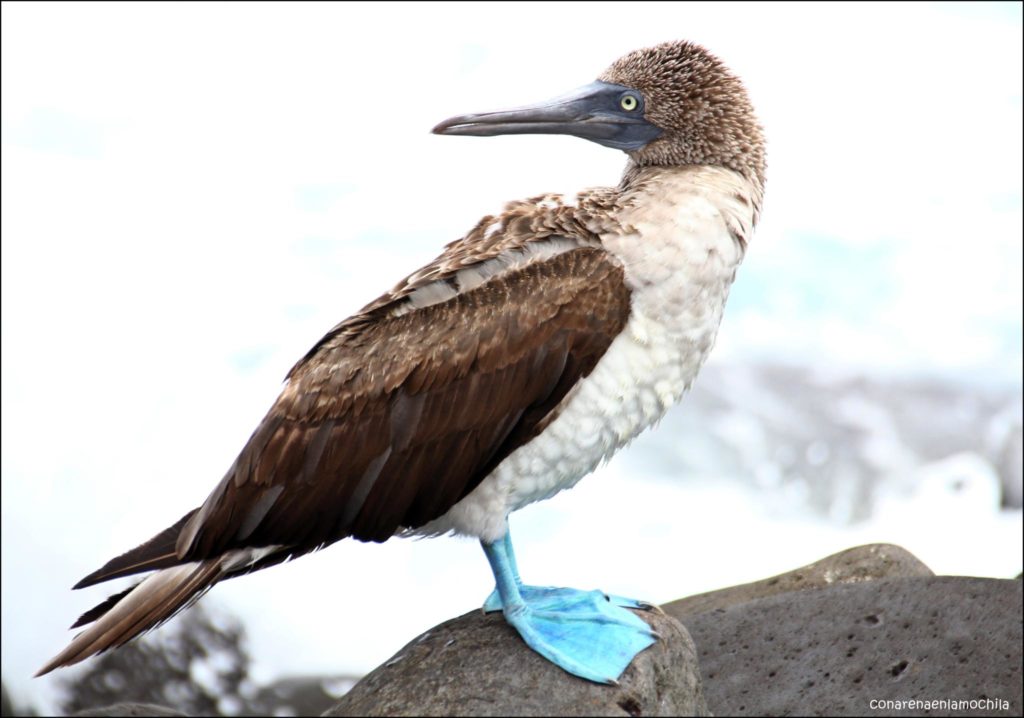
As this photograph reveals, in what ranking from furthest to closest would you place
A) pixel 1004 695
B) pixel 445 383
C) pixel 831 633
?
1. pixel 831 633
2. pixel 1004 695
3. pixel 445 383

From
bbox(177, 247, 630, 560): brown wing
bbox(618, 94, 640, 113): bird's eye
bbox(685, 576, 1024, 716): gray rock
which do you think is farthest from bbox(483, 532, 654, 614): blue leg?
bbox(618, 94, 640, 113): bird's eye

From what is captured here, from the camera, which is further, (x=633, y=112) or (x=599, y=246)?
(x=633, y=112)

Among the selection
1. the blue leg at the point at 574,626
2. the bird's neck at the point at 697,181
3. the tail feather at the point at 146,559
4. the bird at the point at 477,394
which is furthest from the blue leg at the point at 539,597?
the bird's neck at the point at 697,181

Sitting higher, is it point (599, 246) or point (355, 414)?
point (599, 246)

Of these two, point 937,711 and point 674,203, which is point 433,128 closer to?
point 674,203

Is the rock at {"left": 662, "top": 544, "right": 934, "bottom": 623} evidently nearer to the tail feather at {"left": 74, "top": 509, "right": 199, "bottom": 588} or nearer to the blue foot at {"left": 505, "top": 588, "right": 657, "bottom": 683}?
the blue foot at {"left": 505, "top": 588, "right": 657, "bottom": 683}

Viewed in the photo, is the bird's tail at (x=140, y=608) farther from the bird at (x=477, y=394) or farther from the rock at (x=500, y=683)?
the rock at (x=500, y=683)

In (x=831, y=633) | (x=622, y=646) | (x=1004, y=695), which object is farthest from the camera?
(x=831, y=633)

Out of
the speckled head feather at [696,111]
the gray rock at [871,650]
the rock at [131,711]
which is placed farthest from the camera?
the rock at [131,711]

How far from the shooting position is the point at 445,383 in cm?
538

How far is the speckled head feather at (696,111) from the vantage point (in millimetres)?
5867

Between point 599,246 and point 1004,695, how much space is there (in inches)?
136

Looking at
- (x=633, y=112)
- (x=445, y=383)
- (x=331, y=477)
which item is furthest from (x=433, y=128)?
(x=331, y=477)

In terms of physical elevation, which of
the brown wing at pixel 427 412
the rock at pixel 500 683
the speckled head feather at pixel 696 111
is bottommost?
the rock at pixel 500 683
